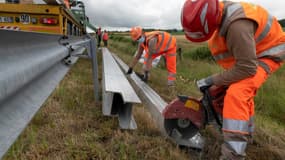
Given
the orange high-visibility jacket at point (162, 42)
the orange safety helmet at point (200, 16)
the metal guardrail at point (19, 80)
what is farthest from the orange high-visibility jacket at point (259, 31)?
the orange high-visibility jacket at point (162, 42)

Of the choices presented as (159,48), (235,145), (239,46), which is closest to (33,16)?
(159,48)

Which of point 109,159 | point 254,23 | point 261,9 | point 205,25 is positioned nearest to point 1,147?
point 109,159

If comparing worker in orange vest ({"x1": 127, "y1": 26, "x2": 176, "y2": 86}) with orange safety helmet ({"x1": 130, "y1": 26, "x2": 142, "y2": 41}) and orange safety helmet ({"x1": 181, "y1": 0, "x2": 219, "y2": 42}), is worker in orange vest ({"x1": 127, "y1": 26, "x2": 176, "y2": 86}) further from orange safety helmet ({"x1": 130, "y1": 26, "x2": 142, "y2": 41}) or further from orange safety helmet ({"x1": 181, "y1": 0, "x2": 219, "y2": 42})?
orange safety helmet ({"x1": 181, "y1": 0, "x2": 219, "y2": 42})

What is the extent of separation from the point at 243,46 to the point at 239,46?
0.10 ft

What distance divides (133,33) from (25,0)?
3.72m

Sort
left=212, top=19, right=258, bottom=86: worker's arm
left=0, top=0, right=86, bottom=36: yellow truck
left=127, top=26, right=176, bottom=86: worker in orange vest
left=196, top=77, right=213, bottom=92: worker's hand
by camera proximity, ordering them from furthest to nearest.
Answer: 1. left=0, top=0, right=86, bottom=36: yellow truck
2. left=127, top=26, right=176, bottom=86: worker in orange vest
3. left=196, top=77, right=213, bottom=92: worker's hand
4. left=212, top=19, right=258, bottom=86: worker's arm

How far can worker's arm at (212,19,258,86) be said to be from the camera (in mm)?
1601

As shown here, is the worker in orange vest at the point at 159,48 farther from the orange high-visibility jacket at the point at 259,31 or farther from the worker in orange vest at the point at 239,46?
the worker in orange vest at the point at 239,46

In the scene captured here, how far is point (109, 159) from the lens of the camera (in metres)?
1.74

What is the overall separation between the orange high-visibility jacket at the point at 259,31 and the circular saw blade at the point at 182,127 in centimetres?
75

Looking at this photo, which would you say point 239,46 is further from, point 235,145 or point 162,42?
point 162,42

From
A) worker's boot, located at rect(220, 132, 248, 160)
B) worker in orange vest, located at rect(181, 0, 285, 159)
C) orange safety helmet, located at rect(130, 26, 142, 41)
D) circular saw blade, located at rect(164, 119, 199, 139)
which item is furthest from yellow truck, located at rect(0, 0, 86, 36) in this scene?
worker's boot, located at rect(220, 132, 248, 160)

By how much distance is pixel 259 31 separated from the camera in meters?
1.77

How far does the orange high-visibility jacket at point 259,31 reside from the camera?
169cm
